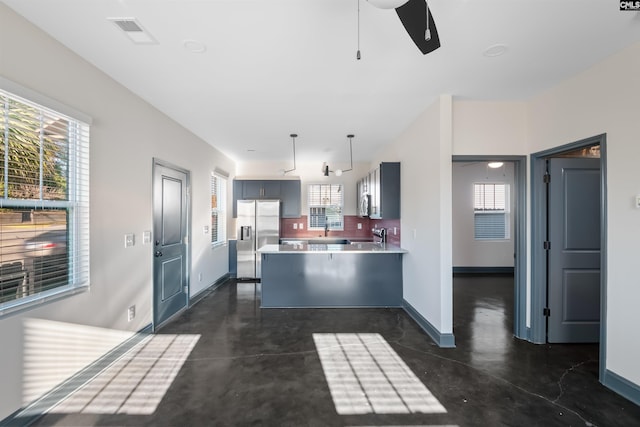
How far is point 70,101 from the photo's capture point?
7.11ft

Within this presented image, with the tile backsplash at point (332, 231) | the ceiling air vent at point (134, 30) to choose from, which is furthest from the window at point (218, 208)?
the ceiling air vent at point (134, 30)

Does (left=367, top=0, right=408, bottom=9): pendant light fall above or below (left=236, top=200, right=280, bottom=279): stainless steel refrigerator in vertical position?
above

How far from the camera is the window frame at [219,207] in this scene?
524cm

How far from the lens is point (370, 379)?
2.34m

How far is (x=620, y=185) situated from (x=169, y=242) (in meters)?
4.65

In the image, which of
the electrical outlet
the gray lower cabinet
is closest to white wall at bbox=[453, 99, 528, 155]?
the gray lower cabinet

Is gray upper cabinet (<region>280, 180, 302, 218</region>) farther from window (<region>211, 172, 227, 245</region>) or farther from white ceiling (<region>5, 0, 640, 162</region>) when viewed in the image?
white ceiling (<region>5, 0, 640, 162</region>)

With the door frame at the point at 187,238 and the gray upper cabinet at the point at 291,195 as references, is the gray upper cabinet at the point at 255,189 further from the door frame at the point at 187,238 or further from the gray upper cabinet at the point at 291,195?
the door frame at the point at 187,238

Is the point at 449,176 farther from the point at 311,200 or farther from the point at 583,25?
the point at 311,200

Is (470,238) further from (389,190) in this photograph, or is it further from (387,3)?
(387,3)

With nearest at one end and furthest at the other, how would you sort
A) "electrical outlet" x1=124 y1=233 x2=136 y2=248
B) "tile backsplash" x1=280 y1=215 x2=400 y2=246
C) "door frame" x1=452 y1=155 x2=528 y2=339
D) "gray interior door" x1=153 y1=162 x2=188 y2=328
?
"electrical outlet" x1=124 y1=233 x2=136 y2=248 → "door frame" x1=452 y1=155 x2=528 y2=339 → "gray interior door" x1=153 y1=162 x2=188 y2=328 → "tile backsplash" x1=280 y1=215 x2=400 y2=246

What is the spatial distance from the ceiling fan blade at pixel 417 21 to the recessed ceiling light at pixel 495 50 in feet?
3.48

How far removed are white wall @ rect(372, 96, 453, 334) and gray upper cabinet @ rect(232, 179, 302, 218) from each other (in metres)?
2.70

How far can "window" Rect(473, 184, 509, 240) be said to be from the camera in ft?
21.3
